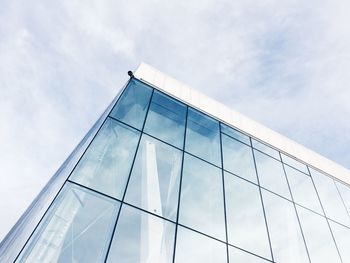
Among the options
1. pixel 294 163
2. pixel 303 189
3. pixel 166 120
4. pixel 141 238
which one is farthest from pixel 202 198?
pixel 294 163

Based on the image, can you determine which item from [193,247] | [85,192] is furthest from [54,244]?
[193,247]

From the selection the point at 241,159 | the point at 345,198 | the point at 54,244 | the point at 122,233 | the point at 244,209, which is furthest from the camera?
the point at 345,198

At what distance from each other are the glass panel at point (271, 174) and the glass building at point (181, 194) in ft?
0.20

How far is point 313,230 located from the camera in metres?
10.8

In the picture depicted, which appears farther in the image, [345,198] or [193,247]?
[345,198]

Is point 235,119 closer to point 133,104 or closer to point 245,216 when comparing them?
point 245,216

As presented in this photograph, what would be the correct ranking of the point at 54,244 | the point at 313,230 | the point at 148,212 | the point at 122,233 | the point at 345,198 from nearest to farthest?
the point at 54,244 → the point at 122,233 → the point at 148,212 → the point at 313,230 → the point at 345,198

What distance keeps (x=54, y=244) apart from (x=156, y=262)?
2.35 m

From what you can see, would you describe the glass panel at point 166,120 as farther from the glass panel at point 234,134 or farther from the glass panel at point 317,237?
the glass panel at point 317,237

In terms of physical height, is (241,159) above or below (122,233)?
above

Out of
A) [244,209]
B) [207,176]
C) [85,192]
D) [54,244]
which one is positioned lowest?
[54,244]

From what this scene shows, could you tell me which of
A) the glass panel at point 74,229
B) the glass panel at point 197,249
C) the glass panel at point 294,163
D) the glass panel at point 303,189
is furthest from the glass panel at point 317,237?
the glass panel at point 74,229

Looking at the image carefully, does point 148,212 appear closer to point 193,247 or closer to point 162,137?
point 193,247

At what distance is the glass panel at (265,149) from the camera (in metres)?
12.9
